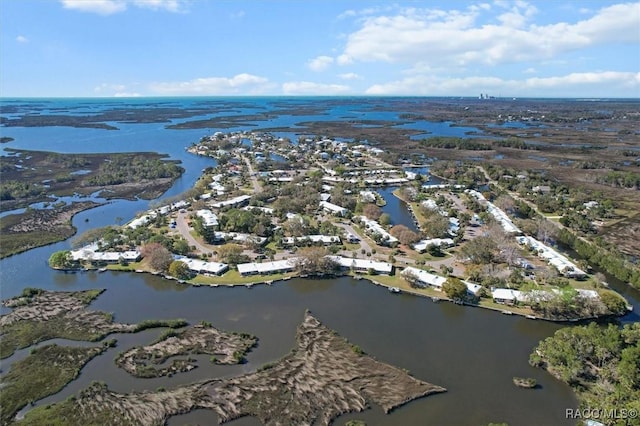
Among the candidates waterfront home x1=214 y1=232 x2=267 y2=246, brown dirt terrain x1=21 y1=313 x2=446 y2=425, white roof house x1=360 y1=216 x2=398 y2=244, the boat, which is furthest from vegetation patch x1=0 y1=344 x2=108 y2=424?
white roof house x1=360 y1=216 x2=398 y2=244

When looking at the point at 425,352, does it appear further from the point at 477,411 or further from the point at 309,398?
the point at 309,398

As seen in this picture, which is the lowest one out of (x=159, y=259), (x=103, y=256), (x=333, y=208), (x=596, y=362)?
(x=596, y=362)

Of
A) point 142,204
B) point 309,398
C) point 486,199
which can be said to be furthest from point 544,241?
point 142,204

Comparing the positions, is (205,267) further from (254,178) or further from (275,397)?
(254,178)

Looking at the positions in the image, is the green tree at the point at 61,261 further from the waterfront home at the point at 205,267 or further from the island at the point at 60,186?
the waterfront home at the point at 205,267

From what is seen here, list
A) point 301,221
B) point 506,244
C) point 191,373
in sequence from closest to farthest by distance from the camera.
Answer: point 191,373 → point 506,244 → point 301,221

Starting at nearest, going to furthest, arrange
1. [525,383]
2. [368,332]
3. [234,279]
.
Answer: [525,383]
[368,332]
[234,279]

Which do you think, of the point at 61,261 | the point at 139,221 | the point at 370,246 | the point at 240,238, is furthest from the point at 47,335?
the point at 370,246
